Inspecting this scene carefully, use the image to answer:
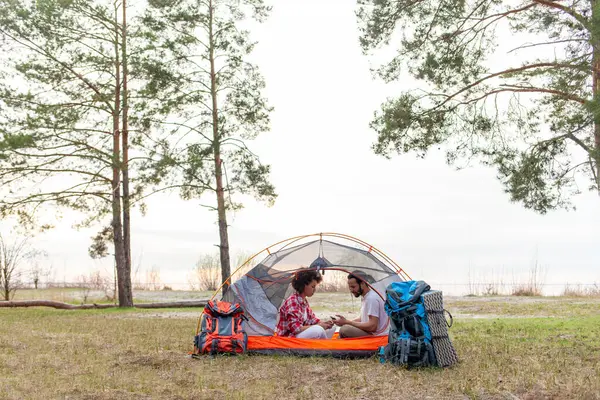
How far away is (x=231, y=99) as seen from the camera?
18016 millimetres

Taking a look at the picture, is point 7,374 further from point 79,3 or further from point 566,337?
point 79,3

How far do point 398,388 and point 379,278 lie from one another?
286 cm

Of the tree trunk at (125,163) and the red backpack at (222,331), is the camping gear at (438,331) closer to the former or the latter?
the red backpack at (222,331)

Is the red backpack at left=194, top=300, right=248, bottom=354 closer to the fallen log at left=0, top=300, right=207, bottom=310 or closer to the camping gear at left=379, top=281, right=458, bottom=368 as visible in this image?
the camping gear at left=379, top=281, right=458, bottom=368

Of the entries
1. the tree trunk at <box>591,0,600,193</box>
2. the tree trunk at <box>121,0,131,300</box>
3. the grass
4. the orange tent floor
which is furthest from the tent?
the grass

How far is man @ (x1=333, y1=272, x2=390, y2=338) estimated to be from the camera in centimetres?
820

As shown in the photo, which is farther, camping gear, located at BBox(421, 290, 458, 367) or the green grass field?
camping gear, located at BBox(421, 290, 458, 367)

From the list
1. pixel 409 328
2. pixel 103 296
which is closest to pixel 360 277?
pixel 409 328

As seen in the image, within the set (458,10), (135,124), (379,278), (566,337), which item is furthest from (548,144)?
(135,124)

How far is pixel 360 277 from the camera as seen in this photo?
8.41 meters

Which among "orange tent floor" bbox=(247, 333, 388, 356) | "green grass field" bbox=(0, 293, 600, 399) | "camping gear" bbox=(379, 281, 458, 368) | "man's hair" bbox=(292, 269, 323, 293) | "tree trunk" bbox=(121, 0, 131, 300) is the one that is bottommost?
"green grass field" bbox=(0, 293, 600, 399)

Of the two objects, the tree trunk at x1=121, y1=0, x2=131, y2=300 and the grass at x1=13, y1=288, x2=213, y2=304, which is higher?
the tree trunk at x1=121, y1=0, x2=131, y2=300

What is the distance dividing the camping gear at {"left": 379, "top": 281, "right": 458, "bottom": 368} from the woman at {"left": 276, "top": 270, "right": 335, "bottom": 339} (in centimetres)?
129

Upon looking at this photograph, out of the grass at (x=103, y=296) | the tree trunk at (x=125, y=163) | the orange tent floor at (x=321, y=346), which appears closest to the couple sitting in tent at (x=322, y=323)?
the orange tent floor at (x=321, y=346)
